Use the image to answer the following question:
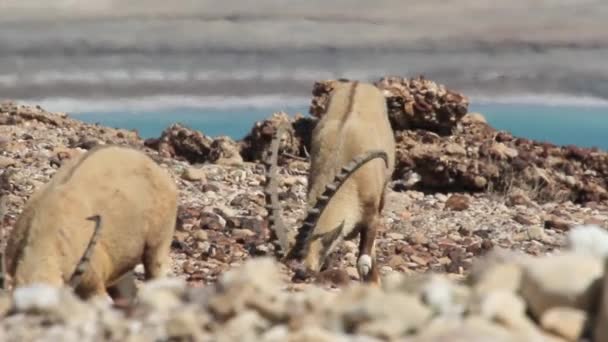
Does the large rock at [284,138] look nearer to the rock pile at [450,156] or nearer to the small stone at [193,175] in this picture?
the rock pile at [450,156]

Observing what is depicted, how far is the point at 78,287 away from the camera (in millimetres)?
9266

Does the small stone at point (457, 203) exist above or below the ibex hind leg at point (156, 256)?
below

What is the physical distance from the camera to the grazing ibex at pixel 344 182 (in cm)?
1223

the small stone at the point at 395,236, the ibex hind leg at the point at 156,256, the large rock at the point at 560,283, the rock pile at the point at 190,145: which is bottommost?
the rock pile at the point at 190,145

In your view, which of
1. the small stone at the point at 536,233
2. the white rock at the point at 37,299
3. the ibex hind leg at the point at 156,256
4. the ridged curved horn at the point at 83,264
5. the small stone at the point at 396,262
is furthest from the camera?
the small stone at the point at 536,233

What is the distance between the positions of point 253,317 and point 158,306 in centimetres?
51

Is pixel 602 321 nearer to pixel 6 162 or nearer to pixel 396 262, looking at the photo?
pixel 396 262

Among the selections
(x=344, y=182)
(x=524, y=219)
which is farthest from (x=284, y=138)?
(x=344, y=182)

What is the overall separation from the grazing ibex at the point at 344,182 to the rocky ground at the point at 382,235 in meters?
0.47

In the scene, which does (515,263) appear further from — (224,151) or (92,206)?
(224,151)

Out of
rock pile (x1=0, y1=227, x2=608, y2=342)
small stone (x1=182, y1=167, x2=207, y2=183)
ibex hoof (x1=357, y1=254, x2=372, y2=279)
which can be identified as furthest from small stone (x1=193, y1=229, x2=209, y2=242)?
rock pile (x1=0, y1=227, x2=608, y2=342)

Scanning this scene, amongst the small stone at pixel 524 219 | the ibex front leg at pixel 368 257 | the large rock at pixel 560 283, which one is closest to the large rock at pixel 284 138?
the small stone at pixel 524 219

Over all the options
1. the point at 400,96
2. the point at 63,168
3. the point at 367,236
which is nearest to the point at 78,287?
the point at 63,168

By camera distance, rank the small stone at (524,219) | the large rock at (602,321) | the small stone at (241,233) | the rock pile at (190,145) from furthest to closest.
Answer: the rock pile at (190,145), the small stone at (524,219), the small stone at (241,233), the large rock at (602,321)
